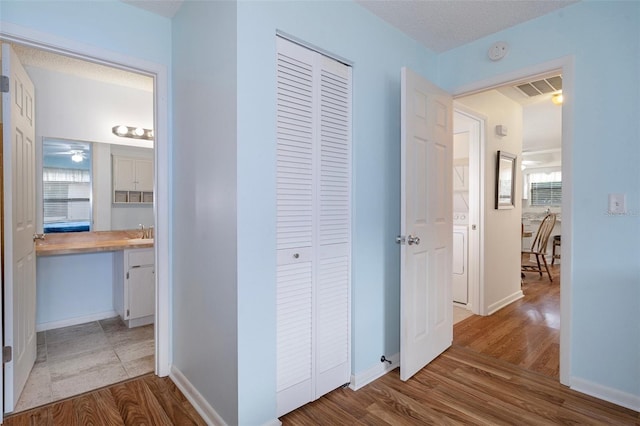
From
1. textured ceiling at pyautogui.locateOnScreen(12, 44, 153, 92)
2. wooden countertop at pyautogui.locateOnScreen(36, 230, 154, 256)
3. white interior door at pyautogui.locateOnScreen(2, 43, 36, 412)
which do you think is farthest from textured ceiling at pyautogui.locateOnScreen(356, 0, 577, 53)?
wooden countertop at pyautogui.locateOnScreen(36, 230, 154, 256)

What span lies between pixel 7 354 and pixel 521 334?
Result: 370 cm

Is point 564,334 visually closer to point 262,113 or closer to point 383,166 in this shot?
point 383,166

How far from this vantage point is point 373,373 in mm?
2127

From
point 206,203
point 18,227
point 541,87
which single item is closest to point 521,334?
point 541,87

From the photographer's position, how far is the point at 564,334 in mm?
2064

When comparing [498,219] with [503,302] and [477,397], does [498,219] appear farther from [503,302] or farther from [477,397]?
[477,397]

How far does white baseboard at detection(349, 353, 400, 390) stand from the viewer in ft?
6.61

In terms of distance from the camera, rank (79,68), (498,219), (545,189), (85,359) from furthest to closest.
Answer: (545,189)
(498,219)
(79,68)
(85,359)

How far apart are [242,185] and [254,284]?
1.55 feet

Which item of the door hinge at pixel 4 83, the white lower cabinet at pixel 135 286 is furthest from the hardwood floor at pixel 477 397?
the door hinge at pixel 4 83

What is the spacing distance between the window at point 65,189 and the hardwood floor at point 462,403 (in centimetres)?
278

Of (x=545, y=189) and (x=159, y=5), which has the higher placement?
(x=159, y=5)

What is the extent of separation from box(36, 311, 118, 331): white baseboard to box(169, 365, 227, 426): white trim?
161 centimetres

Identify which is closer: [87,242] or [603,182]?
[603,182]
